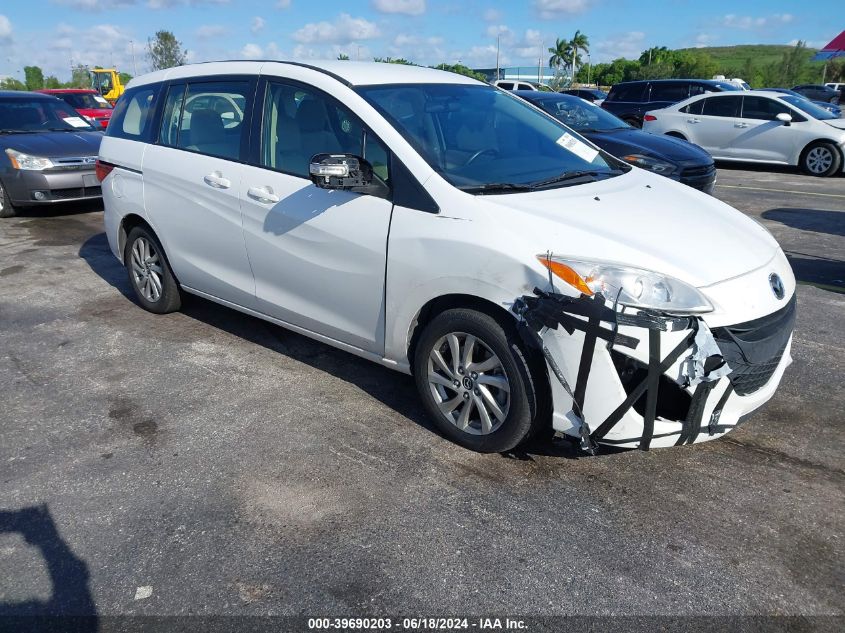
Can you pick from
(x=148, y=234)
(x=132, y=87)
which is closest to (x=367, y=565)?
(x=148, y=234)

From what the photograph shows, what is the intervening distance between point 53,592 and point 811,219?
946 cm

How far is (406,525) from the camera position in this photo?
3.06 meters

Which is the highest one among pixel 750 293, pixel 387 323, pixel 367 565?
pixel 750 293

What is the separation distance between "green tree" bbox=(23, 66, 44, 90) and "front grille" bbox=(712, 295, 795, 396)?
214ft

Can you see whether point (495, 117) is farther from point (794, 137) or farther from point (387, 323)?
point (794, 137)

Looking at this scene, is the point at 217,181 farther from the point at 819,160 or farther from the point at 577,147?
the point at 819,160

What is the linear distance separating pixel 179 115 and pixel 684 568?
432 centimetres

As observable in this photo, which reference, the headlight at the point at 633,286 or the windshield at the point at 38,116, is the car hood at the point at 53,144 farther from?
the headlight at the point at 633,286

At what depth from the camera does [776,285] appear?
11.0ft

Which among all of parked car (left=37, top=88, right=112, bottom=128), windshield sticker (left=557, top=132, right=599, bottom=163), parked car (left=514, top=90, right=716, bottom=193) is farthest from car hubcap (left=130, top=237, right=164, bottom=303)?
parked car (left=37, top=88, right=112, bottom=128)

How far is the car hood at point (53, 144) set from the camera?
30.6ft

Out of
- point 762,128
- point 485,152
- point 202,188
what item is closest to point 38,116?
point 202,188

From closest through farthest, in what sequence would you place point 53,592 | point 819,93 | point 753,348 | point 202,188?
1. point 53,592
2. point 753,348
3. point 202,188
4. point 819,93

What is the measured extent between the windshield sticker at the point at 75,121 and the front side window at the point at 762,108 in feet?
39.1
